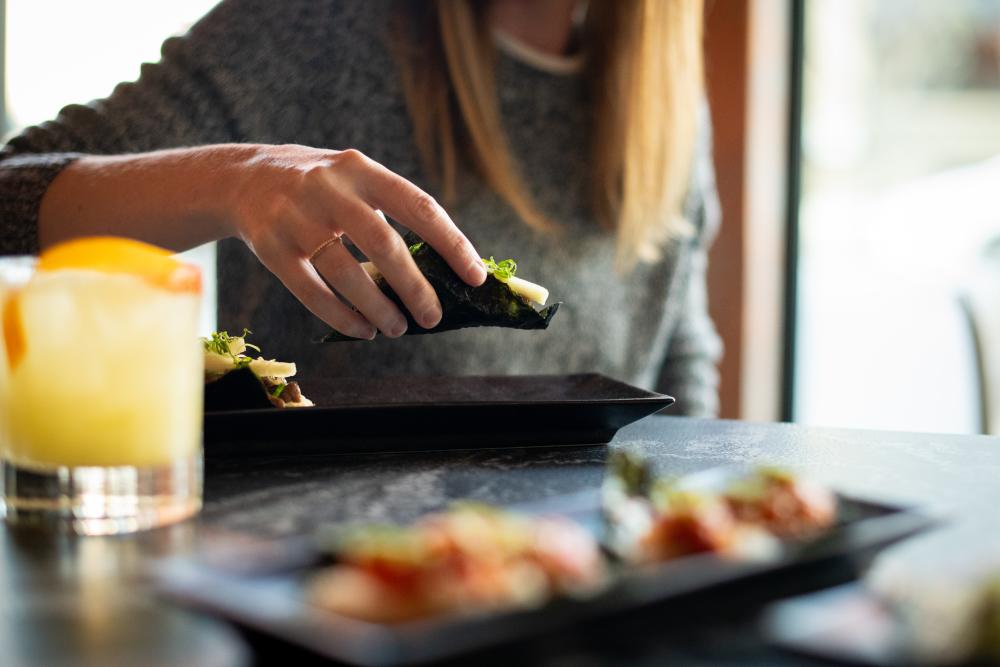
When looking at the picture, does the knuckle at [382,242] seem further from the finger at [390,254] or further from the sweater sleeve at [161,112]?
the sweater sleeve at [161,112]

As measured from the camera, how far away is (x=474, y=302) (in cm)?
125


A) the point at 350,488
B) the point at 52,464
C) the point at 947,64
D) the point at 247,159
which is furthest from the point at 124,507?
the point at 947,64

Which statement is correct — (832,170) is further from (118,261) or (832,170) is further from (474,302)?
(118,261)

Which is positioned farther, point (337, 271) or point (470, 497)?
point (337, 271)

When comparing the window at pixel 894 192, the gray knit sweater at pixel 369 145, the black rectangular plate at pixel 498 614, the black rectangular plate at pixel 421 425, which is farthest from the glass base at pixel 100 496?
the window at pixel 894 192

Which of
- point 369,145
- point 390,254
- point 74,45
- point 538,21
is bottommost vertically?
point 390,254

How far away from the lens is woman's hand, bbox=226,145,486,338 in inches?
45.3

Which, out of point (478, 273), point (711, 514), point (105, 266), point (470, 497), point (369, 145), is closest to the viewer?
point (711, 514)

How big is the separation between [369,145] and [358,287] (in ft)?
2.80

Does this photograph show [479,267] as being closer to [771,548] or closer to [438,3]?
[771,548]

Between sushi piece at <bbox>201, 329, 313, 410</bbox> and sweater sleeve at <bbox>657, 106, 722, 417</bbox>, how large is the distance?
1.27m

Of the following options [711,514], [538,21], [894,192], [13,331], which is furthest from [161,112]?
[894,192]

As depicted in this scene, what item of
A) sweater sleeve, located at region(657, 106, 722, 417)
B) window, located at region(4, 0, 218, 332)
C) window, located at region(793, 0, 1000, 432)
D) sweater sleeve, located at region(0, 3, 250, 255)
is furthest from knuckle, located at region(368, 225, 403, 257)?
window, located at region(793, 0, 1000, 432)

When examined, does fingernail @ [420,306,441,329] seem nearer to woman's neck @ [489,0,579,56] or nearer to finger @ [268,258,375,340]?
finger @ [268,258,375,340]
